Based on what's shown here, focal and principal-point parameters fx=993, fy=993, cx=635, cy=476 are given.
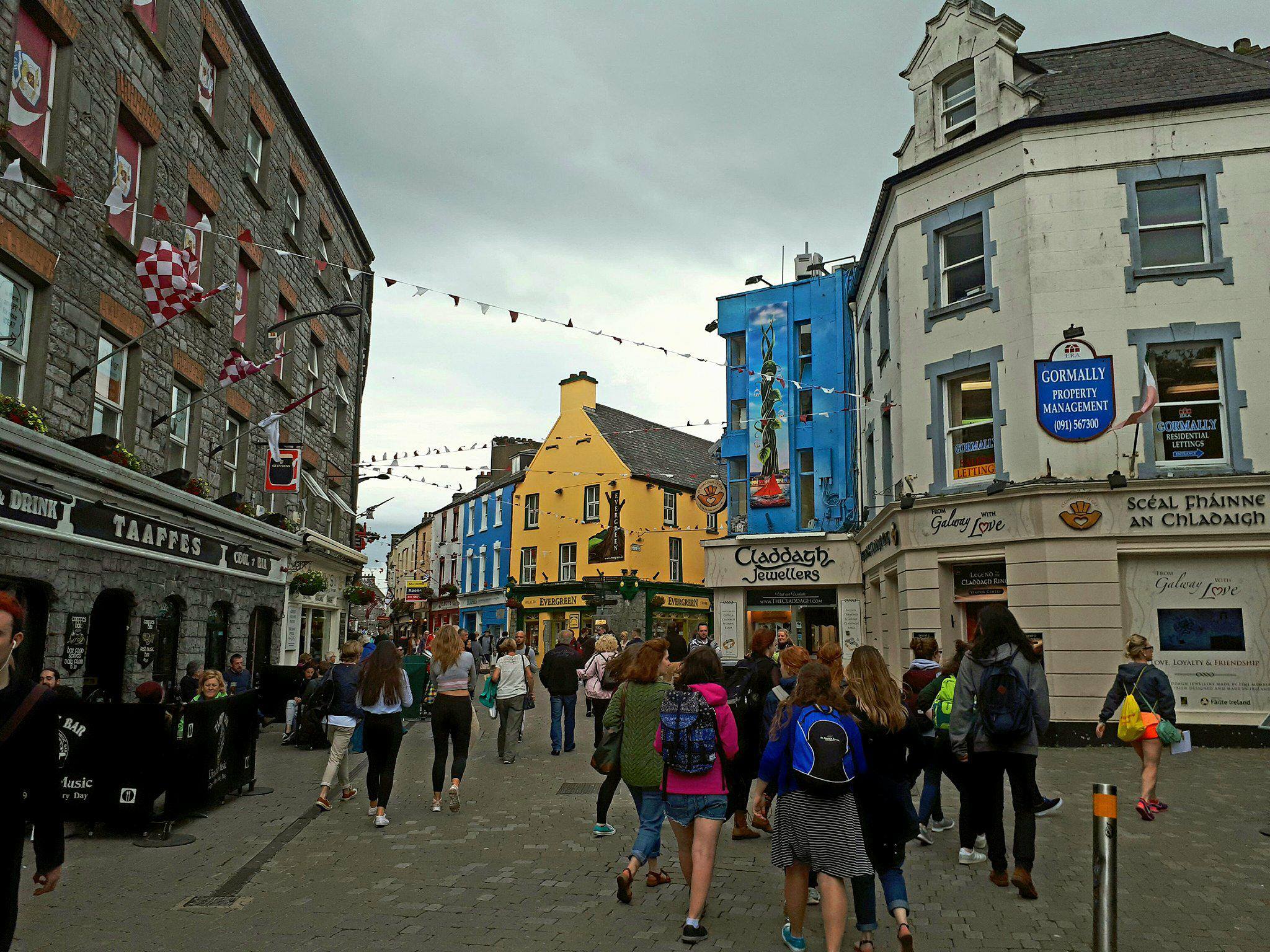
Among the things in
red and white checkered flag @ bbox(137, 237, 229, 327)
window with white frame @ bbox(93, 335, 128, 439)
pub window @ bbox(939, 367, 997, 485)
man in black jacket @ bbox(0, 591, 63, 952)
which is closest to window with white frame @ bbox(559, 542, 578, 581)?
pub window @ bbox(939, 367, 997, 485)

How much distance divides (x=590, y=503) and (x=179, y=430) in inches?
1091

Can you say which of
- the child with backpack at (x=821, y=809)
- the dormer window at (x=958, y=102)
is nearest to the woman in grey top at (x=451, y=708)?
the child with backpack at (x=821, y=809)

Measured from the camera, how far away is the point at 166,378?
1474 cm

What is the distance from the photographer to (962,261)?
17.0 metres

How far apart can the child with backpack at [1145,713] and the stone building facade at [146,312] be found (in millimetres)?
10775

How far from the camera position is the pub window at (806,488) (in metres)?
26.3

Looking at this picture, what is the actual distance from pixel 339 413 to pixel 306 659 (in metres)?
10.6

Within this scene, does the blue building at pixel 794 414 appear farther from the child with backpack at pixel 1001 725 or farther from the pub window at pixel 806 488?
the child with backpack at pixel 1001 725

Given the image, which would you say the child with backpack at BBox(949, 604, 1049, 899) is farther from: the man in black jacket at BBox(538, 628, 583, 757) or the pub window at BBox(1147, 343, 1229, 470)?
the pub window at BBox(1147, 343, 1229, 470)

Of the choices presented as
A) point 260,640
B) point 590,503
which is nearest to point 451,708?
point 260,640

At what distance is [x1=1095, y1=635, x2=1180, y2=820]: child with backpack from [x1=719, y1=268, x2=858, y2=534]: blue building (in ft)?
49.6

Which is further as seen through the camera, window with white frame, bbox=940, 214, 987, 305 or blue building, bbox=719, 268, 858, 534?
blue building, bbox=719, 268, 858, 534

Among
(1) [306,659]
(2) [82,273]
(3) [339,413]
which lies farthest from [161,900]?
(3) [339,413]

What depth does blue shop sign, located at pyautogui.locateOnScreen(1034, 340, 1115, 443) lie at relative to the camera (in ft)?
48.4
